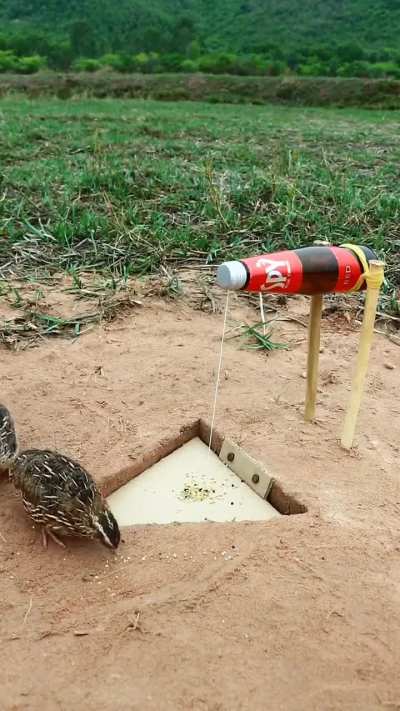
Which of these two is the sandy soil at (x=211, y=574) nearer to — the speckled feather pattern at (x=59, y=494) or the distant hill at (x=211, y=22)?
the speckled feather pattern at (x=59, y=494)

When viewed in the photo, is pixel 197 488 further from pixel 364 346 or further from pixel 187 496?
pixel 364 346

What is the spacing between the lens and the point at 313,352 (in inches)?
155

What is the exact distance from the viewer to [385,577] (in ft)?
10.2

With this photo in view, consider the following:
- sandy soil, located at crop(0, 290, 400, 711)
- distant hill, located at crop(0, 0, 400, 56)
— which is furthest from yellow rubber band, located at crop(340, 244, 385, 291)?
distant hill, located at crop(0, 0, 400, 56)

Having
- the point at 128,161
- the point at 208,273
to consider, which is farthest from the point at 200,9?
the point at 208,273

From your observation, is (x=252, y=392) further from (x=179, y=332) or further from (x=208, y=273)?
(x=208, y=273)

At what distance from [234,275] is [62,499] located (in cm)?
126

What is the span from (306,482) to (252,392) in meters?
0.97

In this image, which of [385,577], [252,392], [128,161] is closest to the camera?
[385,577]

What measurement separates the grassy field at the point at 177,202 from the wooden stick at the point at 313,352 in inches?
72.6

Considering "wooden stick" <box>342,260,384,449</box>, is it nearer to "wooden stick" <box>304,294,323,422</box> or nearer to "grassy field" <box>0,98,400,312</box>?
"wooden stick" <box>304,294,323,422</box>

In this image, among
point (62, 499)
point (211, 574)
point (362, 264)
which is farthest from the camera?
point (362, 264)

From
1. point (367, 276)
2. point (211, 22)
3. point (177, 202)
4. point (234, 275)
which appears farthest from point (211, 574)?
point (211, 22)

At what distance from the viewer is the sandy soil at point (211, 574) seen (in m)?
2.60
